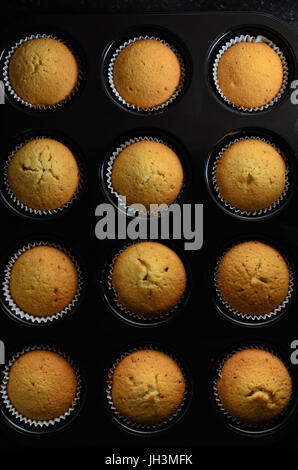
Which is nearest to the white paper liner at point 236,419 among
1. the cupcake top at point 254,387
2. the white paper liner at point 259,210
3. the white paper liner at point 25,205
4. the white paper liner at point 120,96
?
the cupcake top at point 254,387

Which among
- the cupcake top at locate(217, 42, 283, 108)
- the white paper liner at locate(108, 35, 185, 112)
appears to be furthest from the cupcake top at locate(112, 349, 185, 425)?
the cupcake top at locate(217, 42, 283, 108)

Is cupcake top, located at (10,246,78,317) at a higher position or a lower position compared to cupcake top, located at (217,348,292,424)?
higher

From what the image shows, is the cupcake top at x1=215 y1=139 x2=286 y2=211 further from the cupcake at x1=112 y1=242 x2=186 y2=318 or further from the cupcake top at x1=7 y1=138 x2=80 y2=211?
the cupcake top at x1=7 y1=138 x2=80 y2=211

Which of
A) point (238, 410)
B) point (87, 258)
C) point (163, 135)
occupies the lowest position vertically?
point (238, 410)

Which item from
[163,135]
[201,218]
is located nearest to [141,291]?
[201,218]
